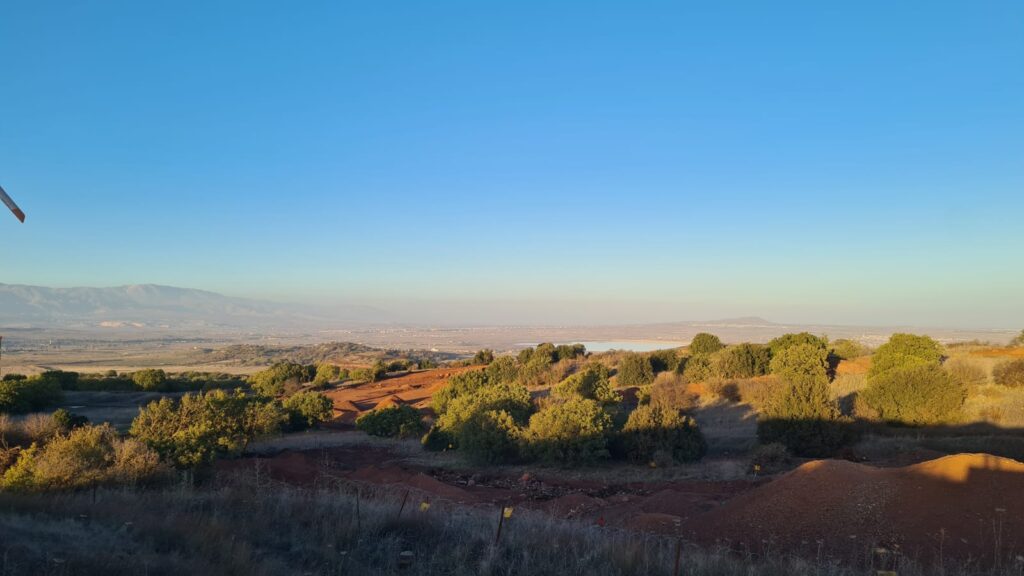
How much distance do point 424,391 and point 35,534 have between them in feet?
117

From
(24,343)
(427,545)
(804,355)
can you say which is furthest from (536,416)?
(24,343)

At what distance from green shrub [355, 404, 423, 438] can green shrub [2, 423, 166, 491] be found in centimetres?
1364

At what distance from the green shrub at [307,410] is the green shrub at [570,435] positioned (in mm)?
13640

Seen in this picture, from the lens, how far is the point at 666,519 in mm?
10734

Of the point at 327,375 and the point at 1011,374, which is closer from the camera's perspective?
the point at 1011,374

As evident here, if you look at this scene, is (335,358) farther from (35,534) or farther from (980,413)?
(35,534)

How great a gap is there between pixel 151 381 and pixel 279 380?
27.4ft

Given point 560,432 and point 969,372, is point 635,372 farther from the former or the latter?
point 560,432

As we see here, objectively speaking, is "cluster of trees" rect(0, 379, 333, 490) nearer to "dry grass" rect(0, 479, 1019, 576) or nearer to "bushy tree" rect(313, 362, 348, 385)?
"dry grass" rect(0, 479, 1019, 576)

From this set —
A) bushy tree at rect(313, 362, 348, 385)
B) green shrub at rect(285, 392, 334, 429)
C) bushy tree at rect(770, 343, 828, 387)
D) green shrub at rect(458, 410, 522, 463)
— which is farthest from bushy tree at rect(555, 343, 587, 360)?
green shrub at rect(458, 410, 522, 463)

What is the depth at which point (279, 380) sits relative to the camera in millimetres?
45656

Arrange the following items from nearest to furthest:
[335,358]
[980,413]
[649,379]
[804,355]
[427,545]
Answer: [427,545] → [980,413] → [804,355] → [649,379] → [335,358]

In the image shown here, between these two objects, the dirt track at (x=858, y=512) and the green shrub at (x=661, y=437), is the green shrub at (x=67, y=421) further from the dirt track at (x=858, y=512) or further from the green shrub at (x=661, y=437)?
the green shrub at (x=661, y=437)

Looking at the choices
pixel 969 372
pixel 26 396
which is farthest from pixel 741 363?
pixel 26 396
